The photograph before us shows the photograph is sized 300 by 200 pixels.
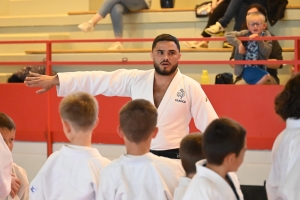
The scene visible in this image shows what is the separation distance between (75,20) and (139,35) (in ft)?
3.28

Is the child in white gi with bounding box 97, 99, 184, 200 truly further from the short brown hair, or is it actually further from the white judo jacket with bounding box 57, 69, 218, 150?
the white judo jacket with bounding box 57, 69, 218, 150

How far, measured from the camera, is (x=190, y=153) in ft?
8.62

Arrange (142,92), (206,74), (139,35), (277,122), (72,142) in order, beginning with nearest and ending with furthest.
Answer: (72,142), (142,92), (277,122), (206,74), (139,35)

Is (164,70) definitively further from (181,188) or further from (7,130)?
(181,188)

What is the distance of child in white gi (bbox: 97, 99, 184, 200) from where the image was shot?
2.66 metres

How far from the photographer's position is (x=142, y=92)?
387 centimetres

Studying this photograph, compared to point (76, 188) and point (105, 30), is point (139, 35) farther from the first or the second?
point (76, 188)

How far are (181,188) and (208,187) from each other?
257mm

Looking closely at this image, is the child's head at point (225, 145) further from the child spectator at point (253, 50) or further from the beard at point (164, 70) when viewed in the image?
the child spectator at point (253, 50)

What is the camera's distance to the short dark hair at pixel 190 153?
8.57 feet

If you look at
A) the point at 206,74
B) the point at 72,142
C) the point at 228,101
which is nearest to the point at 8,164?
the point at 72,142

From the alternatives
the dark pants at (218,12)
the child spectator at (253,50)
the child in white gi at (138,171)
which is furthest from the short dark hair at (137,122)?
the dark pants at (218,12)

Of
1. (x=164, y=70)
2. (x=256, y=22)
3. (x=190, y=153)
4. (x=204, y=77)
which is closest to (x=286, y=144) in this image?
(x=190, y=153)

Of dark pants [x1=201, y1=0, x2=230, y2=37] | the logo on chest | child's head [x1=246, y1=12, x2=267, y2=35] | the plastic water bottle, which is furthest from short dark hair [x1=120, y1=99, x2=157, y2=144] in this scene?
dark pants [x1=201, y1=0, x2=230, y2=37]
